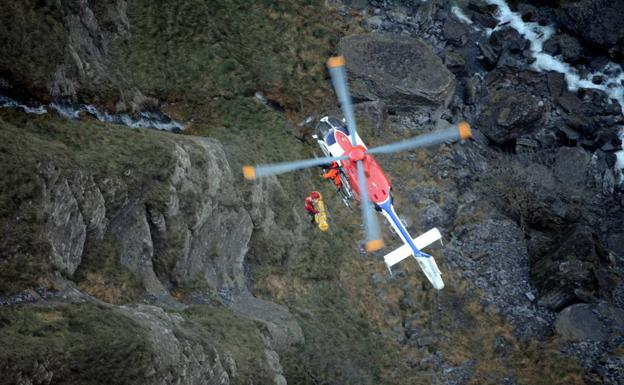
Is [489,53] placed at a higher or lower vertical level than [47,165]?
lower

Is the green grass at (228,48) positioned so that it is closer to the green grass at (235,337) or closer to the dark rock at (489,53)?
the dark rock at (489,53)

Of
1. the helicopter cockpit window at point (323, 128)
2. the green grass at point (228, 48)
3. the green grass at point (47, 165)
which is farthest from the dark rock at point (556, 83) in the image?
the green grass at point (47, 165)

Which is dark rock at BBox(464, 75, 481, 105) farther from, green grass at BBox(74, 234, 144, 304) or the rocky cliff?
green grass at BBox(74, 234, 144, 304)

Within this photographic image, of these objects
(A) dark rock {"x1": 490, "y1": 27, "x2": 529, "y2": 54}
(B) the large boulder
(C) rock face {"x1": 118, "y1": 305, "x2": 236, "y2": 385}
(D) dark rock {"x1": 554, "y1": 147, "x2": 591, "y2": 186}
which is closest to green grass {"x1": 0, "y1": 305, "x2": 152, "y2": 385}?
(C) rock face {"x1": 118, "y1": 305, "x2": 236, "y2": 385}

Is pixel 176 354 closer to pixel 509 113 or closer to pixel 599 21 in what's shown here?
pixel 509 113

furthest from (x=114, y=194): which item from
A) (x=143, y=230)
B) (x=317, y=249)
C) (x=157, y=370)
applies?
(x=317, y=249)

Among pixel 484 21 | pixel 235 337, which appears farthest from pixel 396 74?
pixel 235 337
